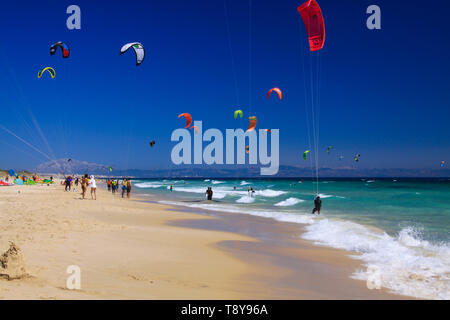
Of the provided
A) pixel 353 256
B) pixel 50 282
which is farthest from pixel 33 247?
pixel 353 256

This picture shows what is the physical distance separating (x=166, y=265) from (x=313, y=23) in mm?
8008

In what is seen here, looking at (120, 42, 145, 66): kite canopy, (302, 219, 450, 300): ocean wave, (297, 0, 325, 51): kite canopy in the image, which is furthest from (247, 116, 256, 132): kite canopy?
(297, 0, 325, 51): kite canopy

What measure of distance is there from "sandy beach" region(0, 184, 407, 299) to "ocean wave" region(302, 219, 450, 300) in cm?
49

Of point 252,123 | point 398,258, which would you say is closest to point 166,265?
point 398,258

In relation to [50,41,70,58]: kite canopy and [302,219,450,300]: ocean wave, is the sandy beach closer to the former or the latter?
[302,219,450,300]: ocean wave

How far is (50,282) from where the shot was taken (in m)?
4.44

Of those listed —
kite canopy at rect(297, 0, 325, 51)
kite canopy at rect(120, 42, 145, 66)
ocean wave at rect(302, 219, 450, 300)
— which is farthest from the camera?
kite canopy at rect(120, 42, 145, 66)

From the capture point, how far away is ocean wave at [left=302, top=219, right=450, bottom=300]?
5.82 metres

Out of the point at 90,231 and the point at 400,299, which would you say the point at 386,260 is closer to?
the point at 400,299

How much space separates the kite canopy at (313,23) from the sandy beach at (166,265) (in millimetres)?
Result: 6001

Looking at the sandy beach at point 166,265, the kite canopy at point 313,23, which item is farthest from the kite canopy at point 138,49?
the sandy beach at point 166,265

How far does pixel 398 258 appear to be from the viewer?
25.8 feet

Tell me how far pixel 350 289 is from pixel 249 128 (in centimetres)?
1851

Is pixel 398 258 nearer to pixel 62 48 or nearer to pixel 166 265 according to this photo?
pixel 166 265
